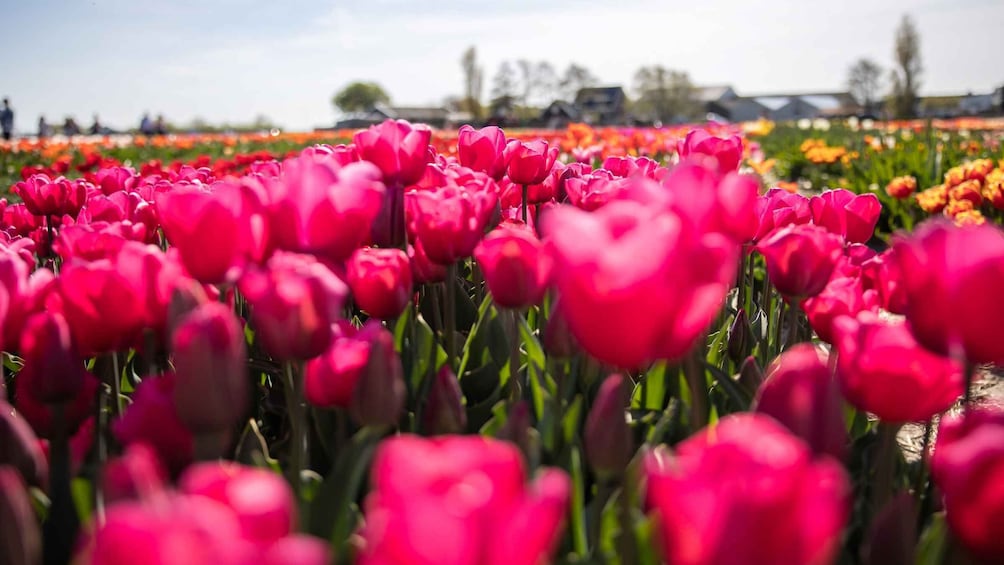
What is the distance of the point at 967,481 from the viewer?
85 centimetres

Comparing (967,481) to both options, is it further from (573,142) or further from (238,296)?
(573,142)

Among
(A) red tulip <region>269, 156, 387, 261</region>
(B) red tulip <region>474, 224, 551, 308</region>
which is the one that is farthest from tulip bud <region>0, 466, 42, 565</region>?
(B) red tulip <region>474, 224, 551, 308</region>

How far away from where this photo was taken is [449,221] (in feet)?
5.38

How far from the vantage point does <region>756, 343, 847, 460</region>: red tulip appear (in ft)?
3.51

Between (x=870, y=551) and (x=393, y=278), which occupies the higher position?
(x=393, y=278)

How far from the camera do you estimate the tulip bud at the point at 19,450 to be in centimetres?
111

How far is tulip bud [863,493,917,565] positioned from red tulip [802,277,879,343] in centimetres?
57

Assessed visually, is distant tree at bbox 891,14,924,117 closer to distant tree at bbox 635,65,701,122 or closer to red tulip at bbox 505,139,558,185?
distant tree at bbox 635,65,701,122

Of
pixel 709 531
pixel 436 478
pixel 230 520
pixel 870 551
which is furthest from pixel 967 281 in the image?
pixel 230 520

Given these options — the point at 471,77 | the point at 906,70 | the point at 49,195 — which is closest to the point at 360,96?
the point at 471,77

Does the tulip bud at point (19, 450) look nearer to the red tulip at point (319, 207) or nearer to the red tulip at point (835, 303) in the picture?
the red tulip at point (319, 207)

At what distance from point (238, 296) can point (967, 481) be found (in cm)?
175

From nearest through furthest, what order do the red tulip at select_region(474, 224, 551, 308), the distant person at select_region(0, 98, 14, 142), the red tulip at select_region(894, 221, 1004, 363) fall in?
the red tulip at select_region(894, 221, 1004, 363), the red tulip at select_region(474, 224, 551, 308), the distant person at select_region(0, 98, 14, 142)

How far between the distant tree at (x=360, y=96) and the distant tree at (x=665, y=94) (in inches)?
1761
